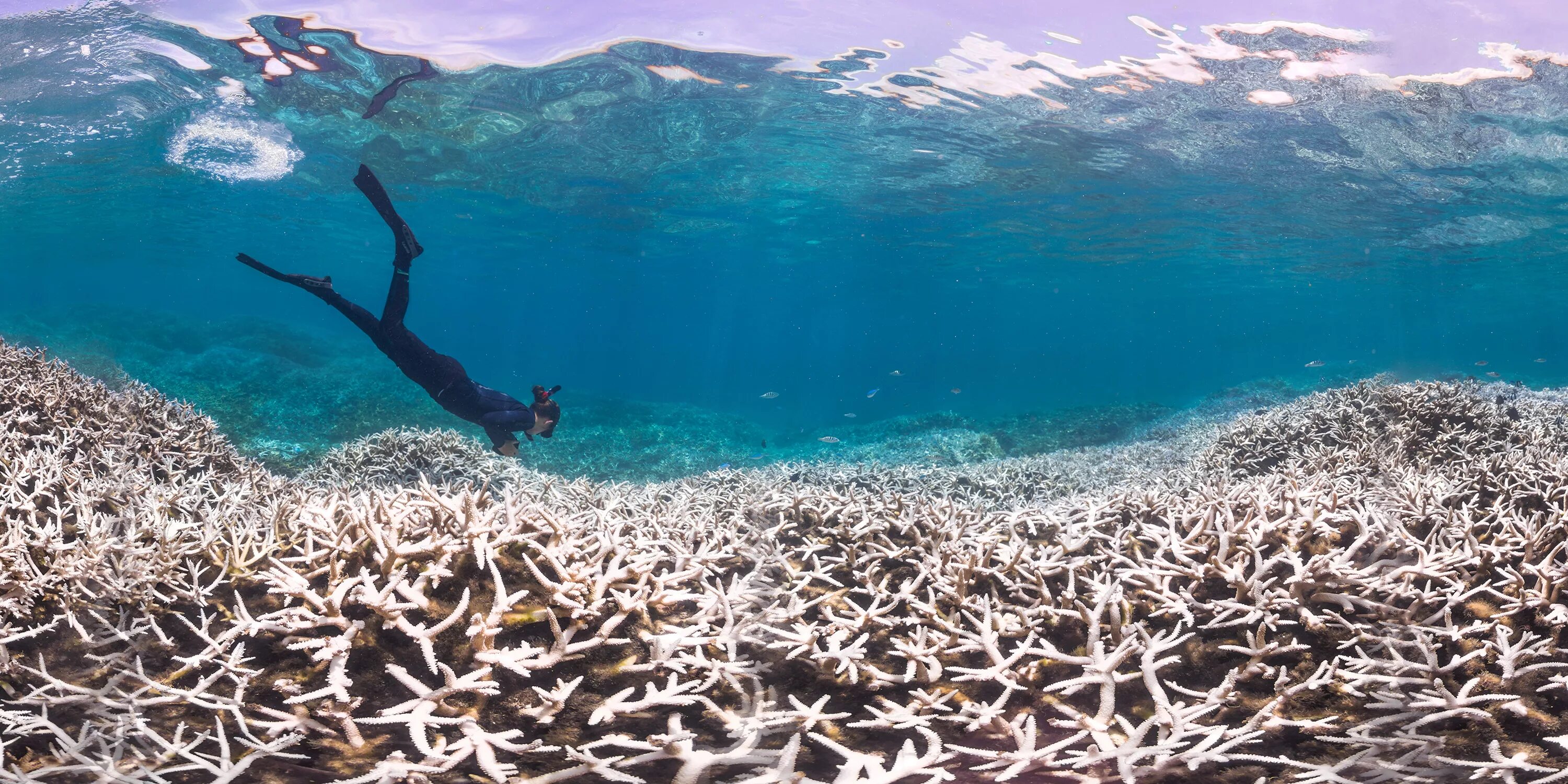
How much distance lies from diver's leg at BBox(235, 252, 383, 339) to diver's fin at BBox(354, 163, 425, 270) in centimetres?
48

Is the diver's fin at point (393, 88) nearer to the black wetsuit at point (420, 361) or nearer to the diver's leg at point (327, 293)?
the black wetsuit at point (420, 361)

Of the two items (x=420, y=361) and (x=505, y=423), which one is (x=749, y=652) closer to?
(x=505, y=423)

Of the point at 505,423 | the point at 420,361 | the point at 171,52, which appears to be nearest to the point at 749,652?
the point at 505,423

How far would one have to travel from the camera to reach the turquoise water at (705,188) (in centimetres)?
1630

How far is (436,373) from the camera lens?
8.06 meters

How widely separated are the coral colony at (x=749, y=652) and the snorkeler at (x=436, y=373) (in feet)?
14.9

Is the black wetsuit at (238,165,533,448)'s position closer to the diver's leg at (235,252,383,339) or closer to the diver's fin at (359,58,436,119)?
the diver's leg at (235,252,383,339)

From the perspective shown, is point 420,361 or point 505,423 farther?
point 420,361

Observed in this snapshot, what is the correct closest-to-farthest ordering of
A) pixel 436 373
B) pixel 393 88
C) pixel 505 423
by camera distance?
pixel 505 423 < pixel 436 373 < pixel 393 88

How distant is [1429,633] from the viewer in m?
2.52

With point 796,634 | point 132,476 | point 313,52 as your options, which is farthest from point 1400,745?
point 313,52

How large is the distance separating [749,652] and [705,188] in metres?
26.9

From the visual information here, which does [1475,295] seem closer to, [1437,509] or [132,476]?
[1437,509]

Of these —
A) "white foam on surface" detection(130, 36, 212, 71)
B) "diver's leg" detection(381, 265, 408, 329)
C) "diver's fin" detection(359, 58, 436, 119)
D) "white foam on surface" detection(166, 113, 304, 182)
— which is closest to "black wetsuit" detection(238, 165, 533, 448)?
"diver's leg" detection(381, 265, 408, 329)
